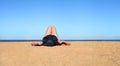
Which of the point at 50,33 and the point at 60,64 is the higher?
the point at 50,33

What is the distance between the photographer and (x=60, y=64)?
22.4ft

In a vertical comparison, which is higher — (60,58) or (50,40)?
(50,40)

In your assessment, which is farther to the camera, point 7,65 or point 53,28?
point 53,28

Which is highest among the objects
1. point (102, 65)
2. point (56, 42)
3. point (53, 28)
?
point (53, 28)

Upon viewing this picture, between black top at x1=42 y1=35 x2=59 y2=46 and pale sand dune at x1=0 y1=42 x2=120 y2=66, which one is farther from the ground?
black top at x1=42 y1=35 x2=59 y2=46

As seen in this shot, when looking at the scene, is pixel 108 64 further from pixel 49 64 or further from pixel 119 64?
pixel 49 64

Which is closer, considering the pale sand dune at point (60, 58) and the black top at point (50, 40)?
the pale sand dune at point (60, 58)

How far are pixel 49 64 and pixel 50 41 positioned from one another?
302 inches

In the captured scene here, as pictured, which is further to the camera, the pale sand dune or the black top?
the black top

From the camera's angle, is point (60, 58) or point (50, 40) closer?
point (60, 58)

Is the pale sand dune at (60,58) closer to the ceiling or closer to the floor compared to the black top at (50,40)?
closer to the floor

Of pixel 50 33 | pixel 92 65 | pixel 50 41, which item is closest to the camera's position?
pixel 92 65

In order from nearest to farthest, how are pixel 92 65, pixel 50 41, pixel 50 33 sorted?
pixel 92 65, pixel 50 41, pixel 50 33

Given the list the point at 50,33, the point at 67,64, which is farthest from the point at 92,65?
the point at 50,33
